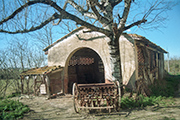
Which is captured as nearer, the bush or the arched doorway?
the bush

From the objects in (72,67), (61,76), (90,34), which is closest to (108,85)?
(90,34)

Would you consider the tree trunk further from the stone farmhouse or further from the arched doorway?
the arched doorway

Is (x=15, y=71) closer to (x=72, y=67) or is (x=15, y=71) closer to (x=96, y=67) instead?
(x=72, y=67)

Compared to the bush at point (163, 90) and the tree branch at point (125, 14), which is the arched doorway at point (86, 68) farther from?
the tree branch at point (125, 14)

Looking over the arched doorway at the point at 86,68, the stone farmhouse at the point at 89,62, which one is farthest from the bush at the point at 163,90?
the arched doorway at the point at 86,68

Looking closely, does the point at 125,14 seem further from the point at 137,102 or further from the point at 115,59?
the point at 137,102

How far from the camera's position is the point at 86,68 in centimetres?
1354

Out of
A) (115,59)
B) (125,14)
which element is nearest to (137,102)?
(115,59)

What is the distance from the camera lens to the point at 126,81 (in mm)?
7953

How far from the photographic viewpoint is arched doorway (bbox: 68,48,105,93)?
12.4 metres

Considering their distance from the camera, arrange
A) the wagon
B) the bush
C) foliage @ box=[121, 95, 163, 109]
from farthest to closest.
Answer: the bush
foliage @ box=[121, 95, 163, 109]
the wagon

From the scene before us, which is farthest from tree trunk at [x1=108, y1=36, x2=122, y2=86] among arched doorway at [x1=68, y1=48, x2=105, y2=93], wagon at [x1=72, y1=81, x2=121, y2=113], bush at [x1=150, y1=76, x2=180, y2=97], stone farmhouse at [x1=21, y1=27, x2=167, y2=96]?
arched doorway at [x1=68, y1=48, x2=105, y2=93]

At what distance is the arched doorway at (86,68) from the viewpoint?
40.8ft

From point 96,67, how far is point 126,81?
5.70m
